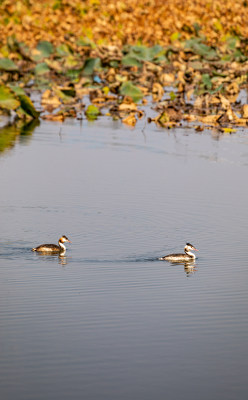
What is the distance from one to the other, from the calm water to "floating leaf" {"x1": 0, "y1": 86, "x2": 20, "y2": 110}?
385 centimetres

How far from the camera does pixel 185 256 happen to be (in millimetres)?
13594

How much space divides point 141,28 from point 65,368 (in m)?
45.9

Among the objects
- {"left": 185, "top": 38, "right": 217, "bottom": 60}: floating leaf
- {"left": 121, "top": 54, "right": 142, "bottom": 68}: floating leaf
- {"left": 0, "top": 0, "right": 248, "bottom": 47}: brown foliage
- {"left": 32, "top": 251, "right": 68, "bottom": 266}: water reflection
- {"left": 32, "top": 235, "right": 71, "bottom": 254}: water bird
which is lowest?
{"left": 32, "top": 251, "right": 68, "bottom": 266}: water reflection

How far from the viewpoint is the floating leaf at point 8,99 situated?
27480 mm

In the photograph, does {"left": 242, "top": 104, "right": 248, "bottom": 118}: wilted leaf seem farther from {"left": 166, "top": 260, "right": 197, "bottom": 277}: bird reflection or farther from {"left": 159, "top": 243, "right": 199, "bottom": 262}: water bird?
{"left": 166, "top": 260, "right": 197, "bottom": 277}: bird reflection

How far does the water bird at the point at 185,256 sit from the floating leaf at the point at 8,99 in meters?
14.5

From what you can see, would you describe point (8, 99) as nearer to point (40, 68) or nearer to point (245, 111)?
point (245, 111)

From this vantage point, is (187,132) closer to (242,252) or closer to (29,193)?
(29,193)

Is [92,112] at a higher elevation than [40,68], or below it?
below

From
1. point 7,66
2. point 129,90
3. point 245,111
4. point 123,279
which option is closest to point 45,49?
point 7,66

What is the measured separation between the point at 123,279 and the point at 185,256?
132 cm

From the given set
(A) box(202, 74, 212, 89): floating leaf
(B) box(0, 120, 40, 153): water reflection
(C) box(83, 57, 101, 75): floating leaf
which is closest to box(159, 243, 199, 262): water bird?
(B) box(0, 120, 40, 153): water reflection

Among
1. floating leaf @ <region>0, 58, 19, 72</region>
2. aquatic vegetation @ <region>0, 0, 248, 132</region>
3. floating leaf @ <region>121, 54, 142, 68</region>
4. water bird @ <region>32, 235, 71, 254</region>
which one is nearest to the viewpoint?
water bird @ <region>32, 235, 71, 254</region>

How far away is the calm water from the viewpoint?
29.7ft
